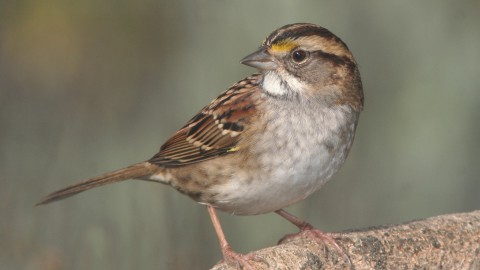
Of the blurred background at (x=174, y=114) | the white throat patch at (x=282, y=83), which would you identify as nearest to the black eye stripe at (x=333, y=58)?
the white throat patch at (x=282, y=83)

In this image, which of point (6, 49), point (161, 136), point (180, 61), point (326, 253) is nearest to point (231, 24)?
point (180, 61)

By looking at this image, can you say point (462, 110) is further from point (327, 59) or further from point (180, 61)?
point (327, 59)

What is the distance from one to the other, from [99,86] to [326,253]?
2471mm

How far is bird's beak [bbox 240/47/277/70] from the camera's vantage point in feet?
13.9

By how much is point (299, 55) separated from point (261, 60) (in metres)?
0.18

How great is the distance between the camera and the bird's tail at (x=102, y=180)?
4727 millimetres

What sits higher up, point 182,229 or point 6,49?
point 6,49

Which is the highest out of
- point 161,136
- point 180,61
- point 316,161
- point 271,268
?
point 180,61

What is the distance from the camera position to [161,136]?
5.89m

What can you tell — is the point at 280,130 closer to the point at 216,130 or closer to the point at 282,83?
the point at 282,83

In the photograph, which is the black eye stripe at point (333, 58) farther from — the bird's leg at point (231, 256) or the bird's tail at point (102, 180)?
the bird's tail at point (102, 180)

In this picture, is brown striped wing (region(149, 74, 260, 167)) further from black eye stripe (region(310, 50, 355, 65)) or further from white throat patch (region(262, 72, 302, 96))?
black eye stripe (region(310, 50, 355, 65))

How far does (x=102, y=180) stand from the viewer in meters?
4.73

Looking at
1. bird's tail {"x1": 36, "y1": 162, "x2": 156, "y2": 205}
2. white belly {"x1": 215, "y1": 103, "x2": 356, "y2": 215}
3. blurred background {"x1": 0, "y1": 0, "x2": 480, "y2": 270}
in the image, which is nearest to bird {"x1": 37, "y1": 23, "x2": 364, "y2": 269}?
white belly {"x1": 215, "y1": 103, "x2": 356, "y2": 215}
